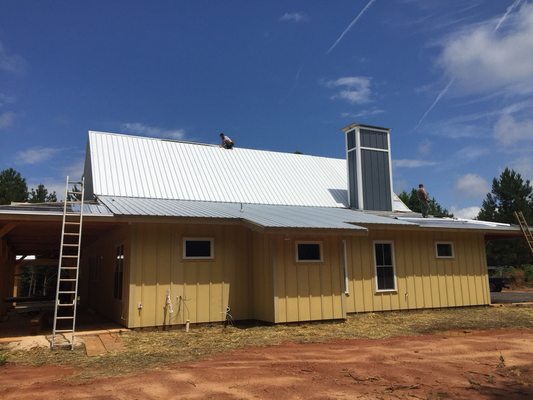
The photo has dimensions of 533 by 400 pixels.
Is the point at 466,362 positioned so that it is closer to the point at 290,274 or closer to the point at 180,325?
the point at 290,274

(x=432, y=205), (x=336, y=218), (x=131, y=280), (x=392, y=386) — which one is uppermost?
(x=432, y=205)

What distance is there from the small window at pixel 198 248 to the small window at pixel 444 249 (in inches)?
298

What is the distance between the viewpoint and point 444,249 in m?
15.4

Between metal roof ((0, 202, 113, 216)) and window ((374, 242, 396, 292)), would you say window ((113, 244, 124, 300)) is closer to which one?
metal roof ((0, 202, 113, 216))

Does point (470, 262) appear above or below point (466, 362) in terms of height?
above

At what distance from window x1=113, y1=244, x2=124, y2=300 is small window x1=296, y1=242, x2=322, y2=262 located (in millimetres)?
4653

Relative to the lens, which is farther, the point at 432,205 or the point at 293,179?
the point at 432,205

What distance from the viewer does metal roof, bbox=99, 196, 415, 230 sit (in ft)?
36.8

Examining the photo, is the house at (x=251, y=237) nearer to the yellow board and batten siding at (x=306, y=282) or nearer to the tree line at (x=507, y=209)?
the yellow board and batten siding at (x=306, y=282)

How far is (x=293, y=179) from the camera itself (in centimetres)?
1841

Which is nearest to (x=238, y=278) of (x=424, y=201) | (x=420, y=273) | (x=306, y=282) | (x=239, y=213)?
(x=239, y=213)

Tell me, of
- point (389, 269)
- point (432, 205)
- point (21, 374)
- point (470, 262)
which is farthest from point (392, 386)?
point (432, 205)

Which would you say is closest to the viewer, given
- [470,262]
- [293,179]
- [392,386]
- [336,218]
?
[392,386]

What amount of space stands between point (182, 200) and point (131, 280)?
4208 mm
